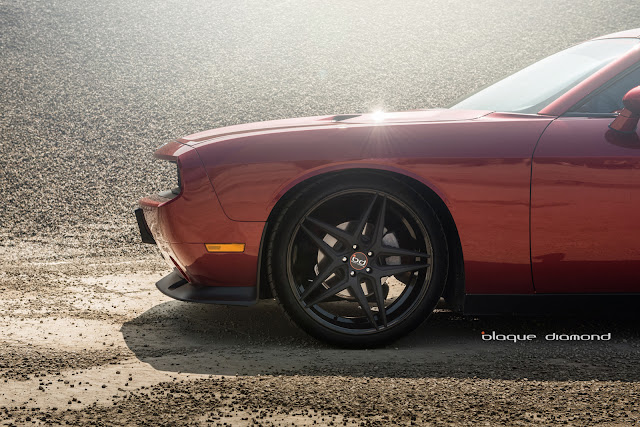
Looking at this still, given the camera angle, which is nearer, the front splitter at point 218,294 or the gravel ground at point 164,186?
the gravel ground at point 164,186

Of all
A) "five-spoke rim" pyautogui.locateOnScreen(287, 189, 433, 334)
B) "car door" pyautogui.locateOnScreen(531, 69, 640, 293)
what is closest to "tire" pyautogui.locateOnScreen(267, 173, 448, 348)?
"five-spoke rim" pyautogui.locateOnScreen(287, 189, 433, 334)

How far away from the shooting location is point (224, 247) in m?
3.44

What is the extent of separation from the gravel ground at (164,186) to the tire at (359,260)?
0.16m

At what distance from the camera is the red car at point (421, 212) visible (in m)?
3.29

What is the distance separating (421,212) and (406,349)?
2.28 feet

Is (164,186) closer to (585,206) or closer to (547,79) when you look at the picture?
(547,79)

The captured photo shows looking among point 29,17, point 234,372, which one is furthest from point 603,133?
point 29,17

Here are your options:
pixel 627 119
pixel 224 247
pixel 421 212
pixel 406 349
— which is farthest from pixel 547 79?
pixel 224 247

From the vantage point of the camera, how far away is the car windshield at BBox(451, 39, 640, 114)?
3658 mm

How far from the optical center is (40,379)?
9.84 feet

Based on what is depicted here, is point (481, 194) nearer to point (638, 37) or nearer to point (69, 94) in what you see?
point (638, 37)

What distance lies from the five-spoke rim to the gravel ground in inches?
8.5

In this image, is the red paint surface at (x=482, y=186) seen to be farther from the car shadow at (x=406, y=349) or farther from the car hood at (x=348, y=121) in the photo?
the car shadow at (x=406, y=349)

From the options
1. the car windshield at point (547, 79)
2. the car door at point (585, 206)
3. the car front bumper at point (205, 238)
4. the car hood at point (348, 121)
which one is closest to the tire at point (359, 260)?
the car front bumper at point (205, 238)
